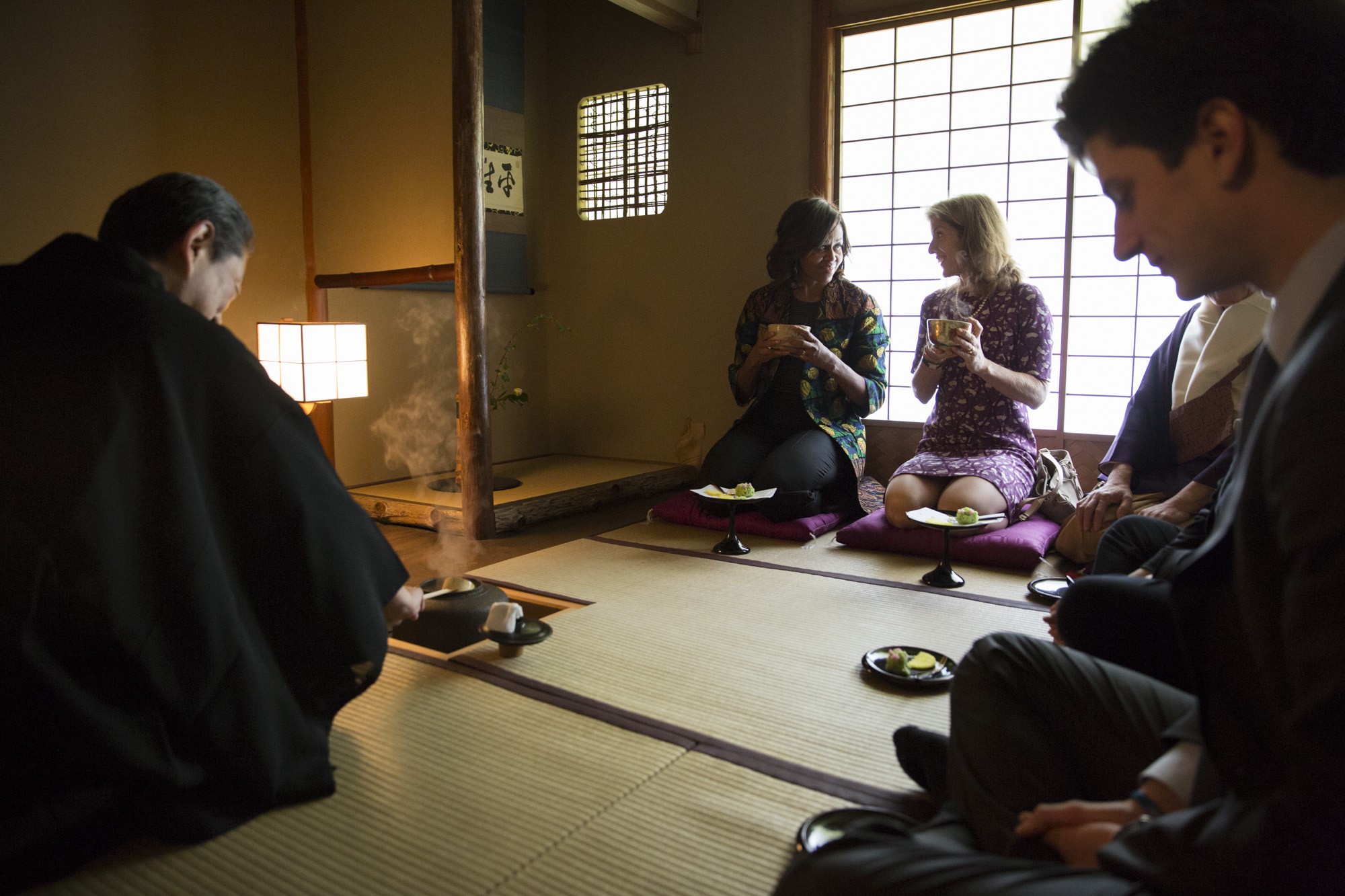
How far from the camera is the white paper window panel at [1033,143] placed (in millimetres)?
4277

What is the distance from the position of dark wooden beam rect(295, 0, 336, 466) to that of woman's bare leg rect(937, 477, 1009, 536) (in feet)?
9.84

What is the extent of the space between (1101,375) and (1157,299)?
1.36ft

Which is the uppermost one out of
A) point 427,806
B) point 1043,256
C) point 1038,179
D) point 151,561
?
point 1038,179

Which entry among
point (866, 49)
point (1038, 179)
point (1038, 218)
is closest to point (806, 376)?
point (1038, 218)

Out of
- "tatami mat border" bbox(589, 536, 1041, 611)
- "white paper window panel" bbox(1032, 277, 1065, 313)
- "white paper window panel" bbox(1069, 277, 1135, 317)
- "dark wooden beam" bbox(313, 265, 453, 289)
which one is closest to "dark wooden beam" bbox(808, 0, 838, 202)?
"white paper window panel" bbox(1032, 277, 1065, 313)

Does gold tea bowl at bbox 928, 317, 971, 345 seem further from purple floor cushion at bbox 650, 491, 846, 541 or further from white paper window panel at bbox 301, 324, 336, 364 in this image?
white paper window panel at bbox 301, 324, 336, 364

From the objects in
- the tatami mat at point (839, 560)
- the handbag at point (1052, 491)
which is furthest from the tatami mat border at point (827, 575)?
the handbag at point (1052, 491)

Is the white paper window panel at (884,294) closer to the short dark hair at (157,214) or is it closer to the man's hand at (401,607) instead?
the man's hand at (401,607)

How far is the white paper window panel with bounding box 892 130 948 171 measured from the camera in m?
4.54

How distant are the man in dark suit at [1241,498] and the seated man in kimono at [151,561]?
1.04 m

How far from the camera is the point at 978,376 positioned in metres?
3.62

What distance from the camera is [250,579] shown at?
5.21 feet

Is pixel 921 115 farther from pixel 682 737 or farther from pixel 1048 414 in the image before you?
pixel 682 737

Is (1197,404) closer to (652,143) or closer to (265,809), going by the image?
(265,809)
